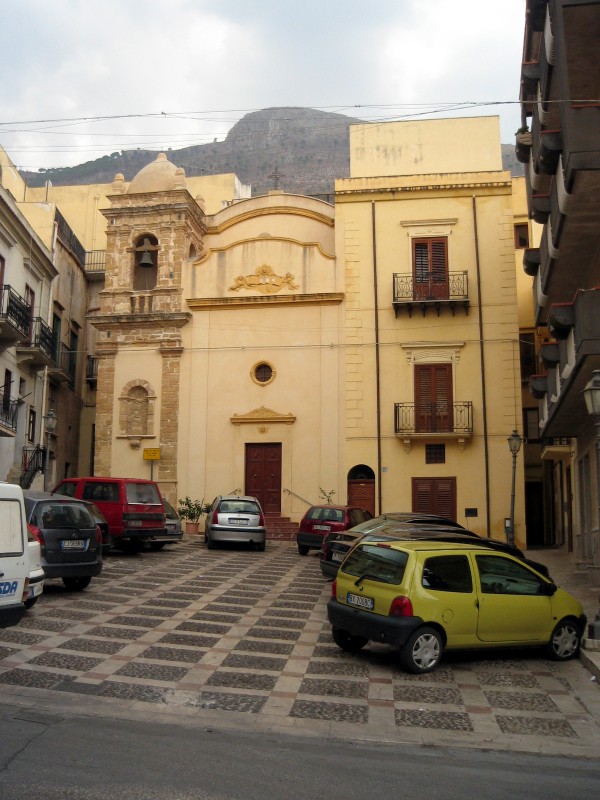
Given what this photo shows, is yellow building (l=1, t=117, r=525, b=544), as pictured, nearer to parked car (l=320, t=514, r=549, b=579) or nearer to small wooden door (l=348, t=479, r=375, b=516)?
small wooden door (l=348, t=479, r=375, b=516)

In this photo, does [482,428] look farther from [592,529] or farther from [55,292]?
[55,292]

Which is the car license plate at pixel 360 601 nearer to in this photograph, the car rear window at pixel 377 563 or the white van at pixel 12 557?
the car rear window at pixel 377 563

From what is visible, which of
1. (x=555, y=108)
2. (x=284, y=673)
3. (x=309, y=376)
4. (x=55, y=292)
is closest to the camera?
(x=284, y=673)

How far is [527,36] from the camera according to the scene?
1753 cm

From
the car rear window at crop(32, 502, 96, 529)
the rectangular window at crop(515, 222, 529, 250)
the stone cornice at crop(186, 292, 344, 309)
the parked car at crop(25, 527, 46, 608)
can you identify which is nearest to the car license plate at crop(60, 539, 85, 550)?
the car rear window at crop(32, 502, 96, 529)

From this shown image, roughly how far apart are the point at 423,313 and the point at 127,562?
14943 millimetres

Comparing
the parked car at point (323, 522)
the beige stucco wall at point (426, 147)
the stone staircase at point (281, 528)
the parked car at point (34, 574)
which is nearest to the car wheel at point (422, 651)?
the parked car at point (34, 574)

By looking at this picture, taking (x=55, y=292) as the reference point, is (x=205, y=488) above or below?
below

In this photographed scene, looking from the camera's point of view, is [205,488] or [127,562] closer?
[127,562]

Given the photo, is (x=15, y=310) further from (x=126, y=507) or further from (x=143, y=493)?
(x=126, y=507)

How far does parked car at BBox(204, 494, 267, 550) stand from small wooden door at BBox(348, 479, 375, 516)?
5.71 metres

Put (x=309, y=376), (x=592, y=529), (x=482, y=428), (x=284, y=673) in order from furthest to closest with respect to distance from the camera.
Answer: (x=309, y=376) < (x=482, y=428) < (x=592, y=529) < (x=284, y=673)

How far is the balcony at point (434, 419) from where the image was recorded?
2697 cm

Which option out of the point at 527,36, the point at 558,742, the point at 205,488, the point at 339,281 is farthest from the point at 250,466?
the point at 558,742
